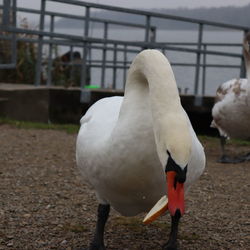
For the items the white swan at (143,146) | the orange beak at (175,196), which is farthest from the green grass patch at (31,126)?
the orange beak at (175,196)

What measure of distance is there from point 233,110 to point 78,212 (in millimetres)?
3238

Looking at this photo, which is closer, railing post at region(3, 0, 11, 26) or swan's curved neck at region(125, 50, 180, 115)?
swan's curved neck at region(125, 50, 180, 115)

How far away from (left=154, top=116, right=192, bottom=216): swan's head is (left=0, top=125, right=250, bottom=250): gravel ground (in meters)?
1.24

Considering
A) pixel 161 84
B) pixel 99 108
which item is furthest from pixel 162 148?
pixel 99 108

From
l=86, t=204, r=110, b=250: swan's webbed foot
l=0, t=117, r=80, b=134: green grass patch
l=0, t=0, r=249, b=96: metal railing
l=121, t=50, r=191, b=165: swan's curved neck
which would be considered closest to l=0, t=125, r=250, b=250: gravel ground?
l=86, t=204, r=110, b=250: swan's webbed foot

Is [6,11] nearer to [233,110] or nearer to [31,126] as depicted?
[31,126]

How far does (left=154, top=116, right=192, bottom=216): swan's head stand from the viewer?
281 centimetres

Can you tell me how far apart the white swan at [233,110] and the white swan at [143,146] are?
385 centimetres

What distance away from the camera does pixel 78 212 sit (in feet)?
16.0

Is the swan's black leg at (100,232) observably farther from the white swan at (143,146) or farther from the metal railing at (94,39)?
the metal railing at (94,39)

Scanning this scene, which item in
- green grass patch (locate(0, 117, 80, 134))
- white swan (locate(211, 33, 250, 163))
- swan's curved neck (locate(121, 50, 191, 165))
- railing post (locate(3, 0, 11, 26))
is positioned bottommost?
green grass patch (locate(0, 117, 80, 134))

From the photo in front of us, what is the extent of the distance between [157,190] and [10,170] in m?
3.06

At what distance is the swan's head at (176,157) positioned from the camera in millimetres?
2809

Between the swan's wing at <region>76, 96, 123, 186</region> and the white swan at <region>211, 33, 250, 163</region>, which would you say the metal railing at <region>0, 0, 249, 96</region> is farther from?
the swan's wing at <region>76, 96, 123, 186</region>
